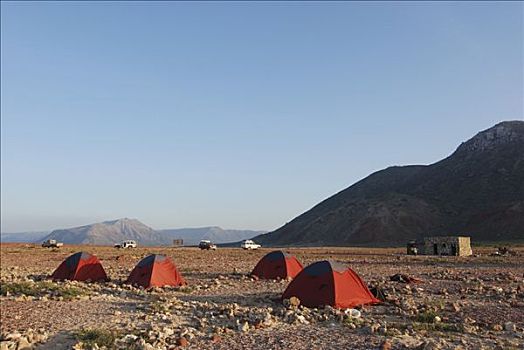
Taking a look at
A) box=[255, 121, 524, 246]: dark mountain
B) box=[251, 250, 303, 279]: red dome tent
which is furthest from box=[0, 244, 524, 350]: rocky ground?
box=[255, 121, 524, 246]: dark mountain

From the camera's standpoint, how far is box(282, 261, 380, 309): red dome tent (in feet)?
56.6

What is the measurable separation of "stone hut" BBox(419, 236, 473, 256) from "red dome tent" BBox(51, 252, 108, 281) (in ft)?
126

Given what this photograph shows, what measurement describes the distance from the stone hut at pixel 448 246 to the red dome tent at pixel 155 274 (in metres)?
37.4

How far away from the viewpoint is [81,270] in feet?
86.5

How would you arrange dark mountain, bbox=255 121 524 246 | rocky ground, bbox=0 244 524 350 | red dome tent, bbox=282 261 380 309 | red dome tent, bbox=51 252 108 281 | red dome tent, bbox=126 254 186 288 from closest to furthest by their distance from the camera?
rocky ground, bbox=0 244 524 350, red dome tent, bbox=282 261 380 309, red dome tent, bbox=126 254 186 288, red dome tent, bbox=51 252 108 281, dark mountain, bbox=255 121 524 246

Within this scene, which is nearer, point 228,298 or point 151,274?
point 228,298

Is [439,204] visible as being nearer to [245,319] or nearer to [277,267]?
[277,267]

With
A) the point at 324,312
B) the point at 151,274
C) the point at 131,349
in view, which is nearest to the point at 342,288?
the point at 324,312

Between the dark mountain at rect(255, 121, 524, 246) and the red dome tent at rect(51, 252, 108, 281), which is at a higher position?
the dark mountain at rect(255, 121, 524, 246)

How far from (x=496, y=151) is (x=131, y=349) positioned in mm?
136764

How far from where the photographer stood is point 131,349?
12406 millimetres

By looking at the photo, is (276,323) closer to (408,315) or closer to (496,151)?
(408,315)

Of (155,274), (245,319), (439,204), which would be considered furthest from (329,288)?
(439,204)

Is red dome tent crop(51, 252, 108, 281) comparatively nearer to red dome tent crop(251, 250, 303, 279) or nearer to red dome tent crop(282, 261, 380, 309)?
red dome tent crop(251, 250, 303, 279)
